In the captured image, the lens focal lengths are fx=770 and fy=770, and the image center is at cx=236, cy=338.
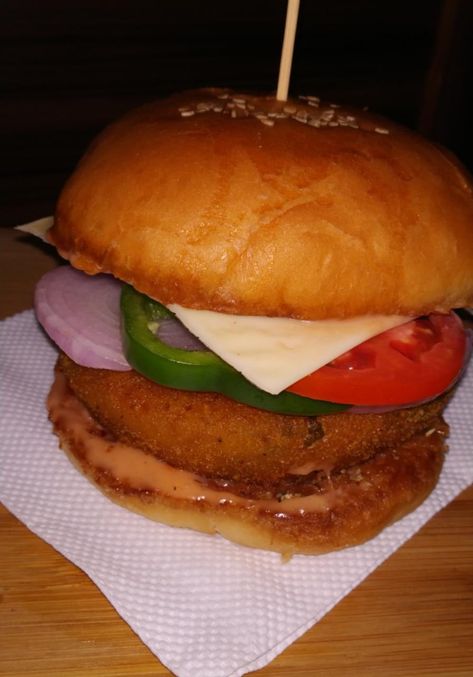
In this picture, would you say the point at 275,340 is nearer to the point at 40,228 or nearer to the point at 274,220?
the point at 274,220

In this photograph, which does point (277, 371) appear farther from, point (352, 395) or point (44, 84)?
point (44, 84)

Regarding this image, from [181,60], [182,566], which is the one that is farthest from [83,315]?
[181,60]

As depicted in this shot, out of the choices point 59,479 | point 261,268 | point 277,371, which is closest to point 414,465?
point 277,371

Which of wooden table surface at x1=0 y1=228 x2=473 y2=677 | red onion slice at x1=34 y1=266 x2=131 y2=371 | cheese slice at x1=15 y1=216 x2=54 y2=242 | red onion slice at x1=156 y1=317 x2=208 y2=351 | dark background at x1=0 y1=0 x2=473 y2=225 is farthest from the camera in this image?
dark background at x1=0 y1=0 x2=473 y2=225

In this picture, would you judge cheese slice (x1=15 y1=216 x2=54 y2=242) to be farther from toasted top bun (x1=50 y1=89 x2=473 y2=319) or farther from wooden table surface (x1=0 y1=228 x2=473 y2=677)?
wooden table surface (x1=0 y1=228 x2=473 y2=677)

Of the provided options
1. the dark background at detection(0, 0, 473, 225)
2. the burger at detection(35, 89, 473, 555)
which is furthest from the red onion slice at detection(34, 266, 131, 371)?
the dark background at detection(0, 0, 473, 225)

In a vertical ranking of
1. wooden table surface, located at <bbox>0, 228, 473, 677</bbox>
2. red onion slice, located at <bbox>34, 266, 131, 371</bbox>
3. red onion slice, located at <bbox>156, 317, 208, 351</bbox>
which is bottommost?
wooden table surface, located at <bbox>0, 228, 473, 677</bbox>
